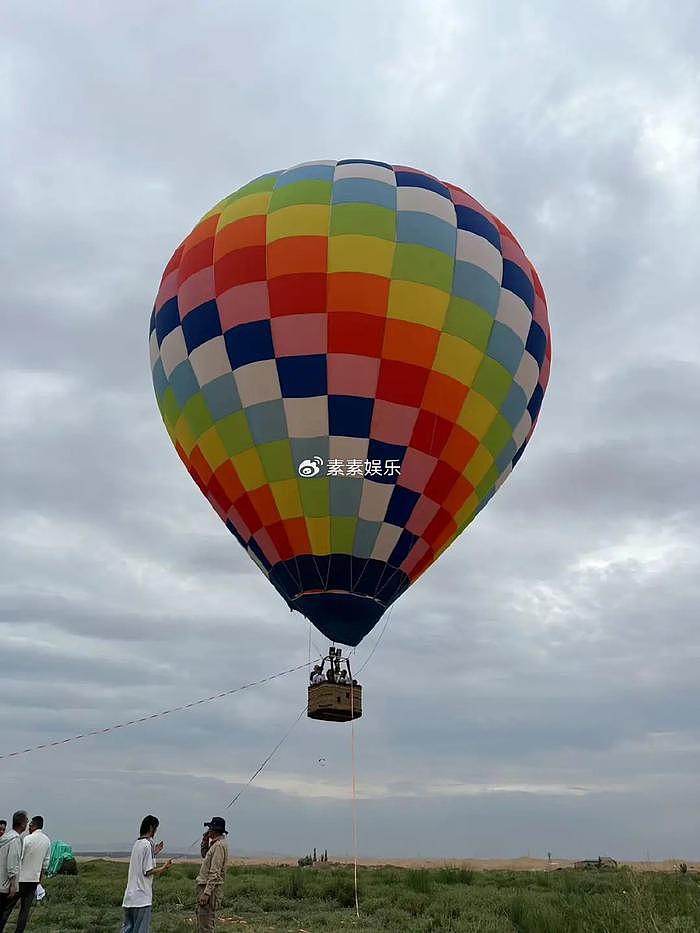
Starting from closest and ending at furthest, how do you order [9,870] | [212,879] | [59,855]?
[212,879] → [9,870] → [59,855]

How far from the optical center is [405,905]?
14.5 m

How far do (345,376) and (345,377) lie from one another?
16mm

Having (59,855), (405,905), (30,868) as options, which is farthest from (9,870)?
(59,855)

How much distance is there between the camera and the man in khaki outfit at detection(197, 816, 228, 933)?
9016mm

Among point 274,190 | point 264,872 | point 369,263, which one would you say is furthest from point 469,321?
point 264,872

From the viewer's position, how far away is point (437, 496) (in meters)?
14.1

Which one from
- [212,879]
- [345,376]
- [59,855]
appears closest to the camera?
[212,879]

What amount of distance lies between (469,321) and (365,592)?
4817 mm

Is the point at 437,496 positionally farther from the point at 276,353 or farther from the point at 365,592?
the point at 276,353

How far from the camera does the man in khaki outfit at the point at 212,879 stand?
29.6ft

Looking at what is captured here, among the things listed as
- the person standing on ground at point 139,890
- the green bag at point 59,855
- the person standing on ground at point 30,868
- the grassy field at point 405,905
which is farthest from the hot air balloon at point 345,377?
the green bag at point 59,855

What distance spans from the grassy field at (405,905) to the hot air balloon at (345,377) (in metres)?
4.34

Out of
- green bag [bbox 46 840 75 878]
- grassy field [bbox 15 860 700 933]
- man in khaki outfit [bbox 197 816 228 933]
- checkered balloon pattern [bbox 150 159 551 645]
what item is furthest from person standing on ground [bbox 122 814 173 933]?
green bag [bbox 46 840 75 878]

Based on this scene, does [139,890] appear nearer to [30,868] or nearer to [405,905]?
[30,868]
